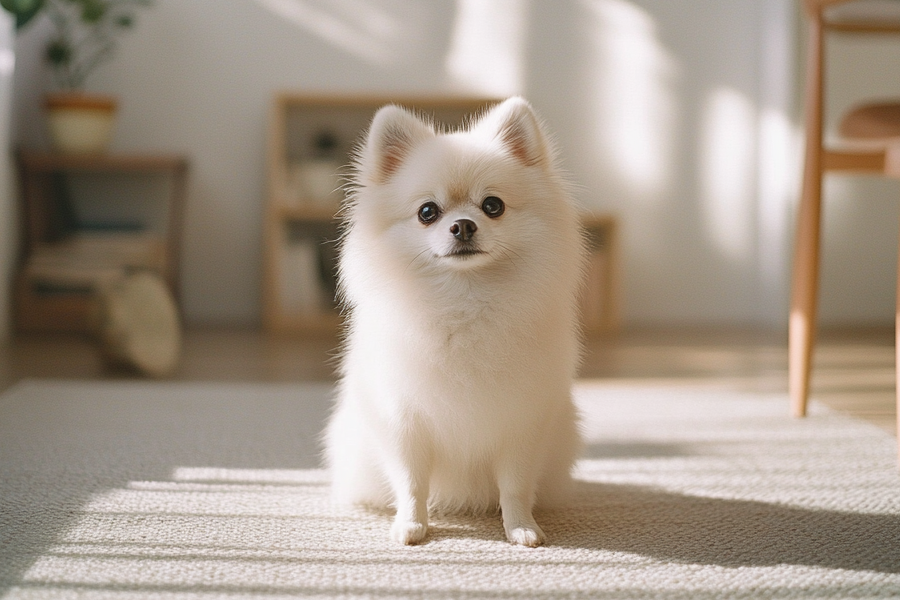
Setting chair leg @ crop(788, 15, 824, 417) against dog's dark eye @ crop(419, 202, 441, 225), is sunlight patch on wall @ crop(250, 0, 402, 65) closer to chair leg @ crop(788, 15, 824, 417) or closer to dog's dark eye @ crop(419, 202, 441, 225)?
chair leg @ crop(788, 15, 824, 417)

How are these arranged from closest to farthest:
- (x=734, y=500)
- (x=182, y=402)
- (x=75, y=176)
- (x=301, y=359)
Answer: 1. (x=734, y=500)
2. (x=182, y=402)
3. (x=301, y=359)
4. (x=75, y=176)

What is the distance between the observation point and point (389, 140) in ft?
4.87

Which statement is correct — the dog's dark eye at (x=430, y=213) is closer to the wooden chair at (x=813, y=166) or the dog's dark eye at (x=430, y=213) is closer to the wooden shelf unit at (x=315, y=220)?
the wooden chair at (x=813, y=166)

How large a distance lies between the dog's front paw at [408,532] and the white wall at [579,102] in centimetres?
312

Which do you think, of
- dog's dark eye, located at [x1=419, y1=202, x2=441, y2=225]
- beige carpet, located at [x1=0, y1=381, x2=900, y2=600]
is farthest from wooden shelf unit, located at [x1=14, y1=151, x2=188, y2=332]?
dog's dark eye, located at [x1=419, y1=202, x2=441, y2=225]

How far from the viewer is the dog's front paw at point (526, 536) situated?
138 cm

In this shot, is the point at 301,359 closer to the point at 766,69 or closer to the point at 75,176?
the point at 75,176

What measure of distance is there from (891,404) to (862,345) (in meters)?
1.25

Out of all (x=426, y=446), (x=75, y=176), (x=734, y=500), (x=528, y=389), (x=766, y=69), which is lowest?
(x=734, y=500)

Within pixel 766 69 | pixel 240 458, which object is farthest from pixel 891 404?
pixel 766 69

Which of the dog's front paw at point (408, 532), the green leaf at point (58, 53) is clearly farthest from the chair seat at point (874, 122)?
the green leaf at point (58, 53)

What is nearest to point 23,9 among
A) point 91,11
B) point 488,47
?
point 91,11

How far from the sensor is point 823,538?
143 centimetres

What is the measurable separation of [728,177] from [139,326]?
305 cm
